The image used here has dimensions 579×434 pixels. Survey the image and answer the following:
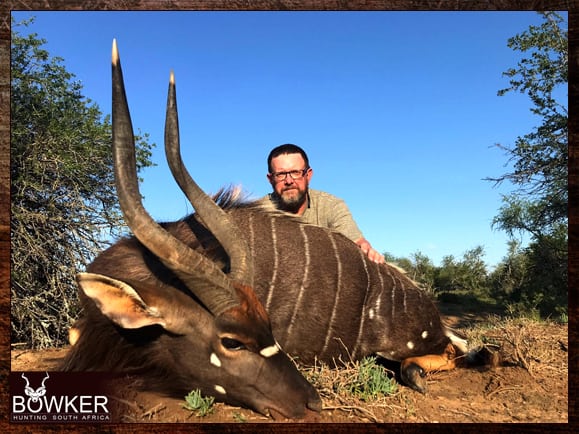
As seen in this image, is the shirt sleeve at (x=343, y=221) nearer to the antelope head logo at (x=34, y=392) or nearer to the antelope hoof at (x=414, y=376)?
the antelope hoof at (x=414, y=376)

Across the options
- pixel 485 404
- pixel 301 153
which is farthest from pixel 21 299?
pixel 485 404

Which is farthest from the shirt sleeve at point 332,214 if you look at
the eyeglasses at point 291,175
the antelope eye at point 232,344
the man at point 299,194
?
the antelope eye at point 232,344

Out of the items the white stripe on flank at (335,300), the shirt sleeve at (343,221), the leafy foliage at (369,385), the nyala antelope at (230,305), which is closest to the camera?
the nyala antelope at (230,305)

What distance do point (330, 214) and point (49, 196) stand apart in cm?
275

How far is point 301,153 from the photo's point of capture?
4016 millimetres

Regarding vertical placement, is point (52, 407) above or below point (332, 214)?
below

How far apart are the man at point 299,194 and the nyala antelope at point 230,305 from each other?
628 millimetres

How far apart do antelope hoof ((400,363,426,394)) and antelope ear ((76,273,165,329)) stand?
1518 mm

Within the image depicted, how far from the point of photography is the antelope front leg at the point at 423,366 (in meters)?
2.76

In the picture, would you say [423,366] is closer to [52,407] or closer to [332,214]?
[332,214]

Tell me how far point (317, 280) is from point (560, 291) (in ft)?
17.7

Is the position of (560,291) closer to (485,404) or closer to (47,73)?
(485,404)

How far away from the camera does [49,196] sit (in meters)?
4.62

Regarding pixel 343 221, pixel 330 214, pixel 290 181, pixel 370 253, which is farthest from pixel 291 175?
pixel 370 253
